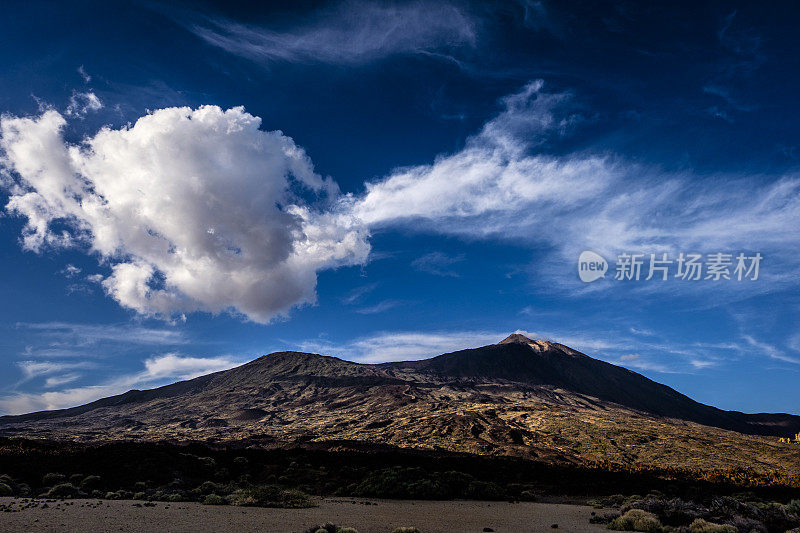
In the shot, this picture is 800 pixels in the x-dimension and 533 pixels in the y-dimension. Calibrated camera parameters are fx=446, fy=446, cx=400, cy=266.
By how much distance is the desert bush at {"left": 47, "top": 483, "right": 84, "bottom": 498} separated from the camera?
2548 cm

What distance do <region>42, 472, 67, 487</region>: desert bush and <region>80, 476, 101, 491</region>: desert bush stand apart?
4.88 ft

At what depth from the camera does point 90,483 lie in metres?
30.5

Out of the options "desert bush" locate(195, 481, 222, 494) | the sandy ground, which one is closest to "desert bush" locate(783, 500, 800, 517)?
the sandy ground

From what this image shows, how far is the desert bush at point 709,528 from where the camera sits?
62.3 ft

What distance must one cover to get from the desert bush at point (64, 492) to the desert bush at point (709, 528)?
106 feet

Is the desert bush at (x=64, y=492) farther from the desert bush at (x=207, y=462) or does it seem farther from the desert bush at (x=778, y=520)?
the desert bush at (x=778, y=520)

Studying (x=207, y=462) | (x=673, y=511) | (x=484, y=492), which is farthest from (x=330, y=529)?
(x=207, y=462)

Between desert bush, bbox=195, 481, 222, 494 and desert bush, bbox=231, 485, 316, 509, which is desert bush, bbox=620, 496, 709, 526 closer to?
desert bush, bbox=231, 485, 316, 509

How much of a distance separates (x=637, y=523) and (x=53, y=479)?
1456 inches

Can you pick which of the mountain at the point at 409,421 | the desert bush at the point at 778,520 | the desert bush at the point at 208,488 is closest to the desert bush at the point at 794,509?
the desert bush at the point at 778,520

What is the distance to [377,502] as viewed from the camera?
2822 cm

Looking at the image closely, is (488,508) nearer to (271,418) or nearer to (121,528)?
(121,528)

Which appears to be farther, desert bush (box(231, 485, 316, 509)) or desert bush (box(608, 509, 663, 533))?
desert bush (box(231, 485, 316, 509))

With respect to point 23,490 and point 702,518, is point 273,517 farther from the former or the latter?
point 702,518
